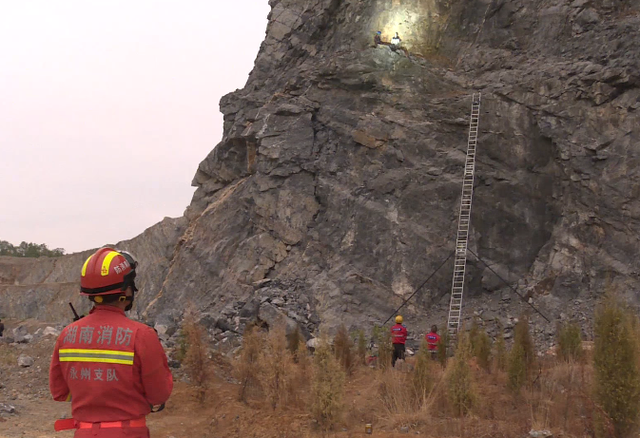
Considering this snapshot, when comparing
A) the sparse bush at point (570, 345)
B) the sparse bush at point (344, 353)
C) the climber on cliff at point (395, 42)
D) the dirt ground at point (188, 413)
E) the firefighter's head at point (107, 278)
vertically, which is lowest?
the dirt ground at point (188, 413)

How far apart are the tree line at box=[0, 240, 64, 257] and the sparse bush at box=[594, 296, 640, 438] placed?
6923cm

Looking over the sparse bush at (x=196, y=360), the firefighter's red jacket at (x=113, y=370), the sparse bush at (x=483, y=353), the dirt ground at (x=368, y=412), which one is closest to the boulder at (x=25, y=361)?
the dirt ground at (x=368, y=412)

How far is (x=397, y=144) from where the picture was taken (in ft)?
63.5

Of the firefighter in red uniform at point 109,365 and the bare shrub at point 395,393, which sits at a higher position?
the firefighter in red uniform at point 109,365

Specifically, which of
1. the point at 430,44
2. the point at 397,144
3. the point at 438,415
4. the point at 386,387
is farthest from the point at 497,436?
the point at 430,44

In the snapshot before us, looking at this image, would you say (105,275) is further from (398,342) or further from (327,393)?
(398,342)

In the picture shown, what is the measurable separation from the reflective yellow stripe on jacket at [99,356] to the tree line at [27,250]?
70.2 metres

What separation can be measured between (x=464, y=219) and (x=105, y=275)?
1618 centimetres

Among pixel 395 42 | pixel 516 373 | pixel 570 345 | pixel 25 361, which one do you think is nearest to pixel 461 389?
pixel 516 373

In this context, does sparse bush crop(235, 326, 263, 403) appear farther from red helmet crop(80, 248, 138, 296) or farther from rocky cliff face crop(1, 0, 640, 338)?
red helmet crop(80, 248, 138, 296)

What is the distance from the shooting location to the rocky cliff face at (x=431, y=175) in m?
17.4

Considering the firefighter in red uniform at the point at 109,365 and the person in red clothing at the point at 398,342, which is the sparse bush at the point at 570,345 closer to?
the person in red clothing at the point at 398,342

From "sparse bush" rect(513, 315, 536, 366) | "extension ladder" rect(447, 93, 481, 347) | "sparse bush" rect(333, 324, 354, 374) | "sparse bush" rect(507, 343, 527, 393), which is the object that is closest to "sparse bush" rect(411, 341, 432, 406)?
"sparse bush" rect(507, 343, 527, 393)

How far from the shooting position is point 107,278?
129 inches
